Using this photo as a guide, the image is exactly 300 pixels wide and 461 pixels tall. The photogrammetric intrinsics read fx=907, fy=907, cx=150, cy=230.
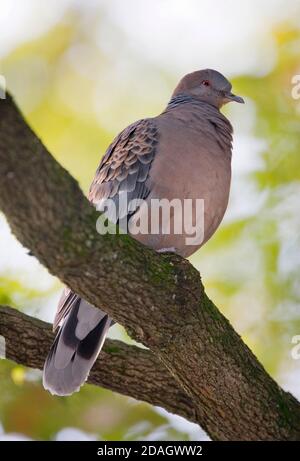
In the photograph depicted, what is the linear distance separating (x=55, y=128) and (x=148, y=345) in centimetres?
305

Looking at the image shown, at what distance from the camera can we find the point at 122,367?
5223 millimetres

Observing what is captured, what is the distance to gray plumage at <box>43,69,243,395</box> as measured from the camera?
506 centimetres

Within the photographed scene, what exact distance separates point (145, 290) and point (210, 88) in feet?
8.91

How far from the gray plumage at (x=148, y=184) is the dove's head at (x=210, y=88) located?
52cm

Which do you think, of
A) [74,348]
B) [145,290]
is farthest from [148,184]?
[145,290]

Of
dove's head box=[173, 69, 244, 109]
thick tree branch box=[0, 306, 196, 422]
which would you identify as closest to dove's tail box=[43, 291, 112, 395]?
thick tree branch box=[0, 306, 196, 422]

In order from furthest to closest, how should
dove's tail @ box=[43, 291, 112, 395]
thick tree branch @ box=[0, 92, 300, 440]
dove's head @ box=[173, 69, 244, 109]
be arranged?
dove's head @ box=[173, 69, 244, 109] → dove's tail @ box=[43, 291, 112, 395] → thick tree branch @ box=[0, 92, 300, 440]

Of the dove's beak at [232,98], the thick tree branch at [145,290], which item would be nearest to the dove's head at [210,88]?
the dove's beak at [232,98]

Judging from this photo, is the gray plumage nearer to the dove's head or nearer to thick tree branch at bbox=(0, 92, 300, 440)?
the dove's head
